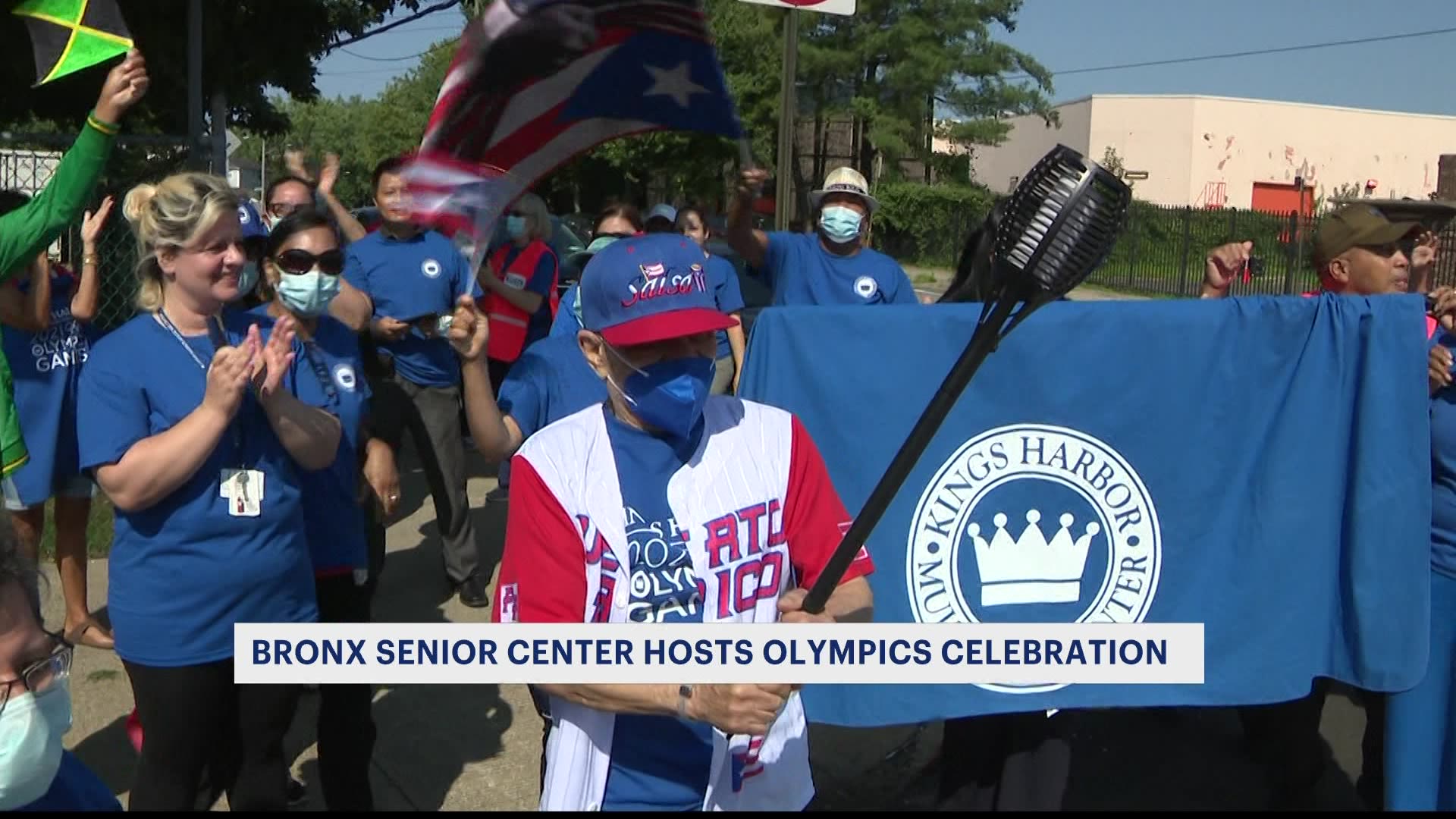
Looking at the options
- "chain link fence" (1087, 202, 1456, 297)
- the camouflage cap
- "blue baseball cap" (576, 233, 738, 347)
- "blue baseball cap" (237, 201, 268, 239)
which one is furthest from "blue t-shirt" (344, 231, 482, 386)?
"chain link fence" (1087, 202, 1456, 297)

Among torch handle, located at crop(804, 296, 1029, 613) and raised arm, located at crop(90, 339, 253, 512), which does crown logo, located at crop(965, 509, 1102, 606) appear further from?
raised arm, located at crop(90, 339, 253, 512)

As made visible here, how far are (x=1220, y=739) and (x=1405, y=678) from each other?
146 centimetres

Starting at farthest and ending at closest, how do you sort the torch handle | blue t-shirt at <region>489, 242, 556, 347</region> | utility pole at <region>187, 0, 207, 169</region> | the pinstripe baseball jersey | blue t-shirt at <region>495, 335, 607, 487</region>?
utility pole at <region>187, 0, 207, 169</region>, blue t-shirt at <region>489, 242, 556, 347</region>, blue t-shirt at <region>495, 335, 607, 487</region>, the pinstripe baseball jersey, the torch handle

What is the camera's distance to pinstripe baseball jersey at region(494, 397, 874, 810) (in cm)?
222

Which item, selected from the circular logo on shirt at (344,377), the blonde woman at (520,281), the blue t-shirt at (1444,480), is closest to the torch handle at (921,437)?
the circular logo on shirt at (344,377)

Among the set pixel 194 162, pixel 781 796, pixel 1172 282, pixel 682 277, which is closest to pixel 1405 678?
pixel 781 796

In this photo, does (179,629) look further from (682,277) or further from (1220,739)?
(1220,739)

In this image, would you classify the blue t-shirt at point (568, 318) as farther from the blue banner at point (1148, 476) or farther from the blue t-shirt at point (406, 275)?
the blue t-shirt at point (406, 275)

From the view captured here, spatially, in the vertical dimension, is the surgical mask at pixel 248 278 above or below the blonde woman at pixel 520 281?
above

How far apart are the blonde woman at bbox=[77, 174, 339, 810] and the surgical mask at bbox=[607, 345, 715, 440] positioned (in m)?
1.10

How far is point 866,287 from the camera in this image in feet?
19.9

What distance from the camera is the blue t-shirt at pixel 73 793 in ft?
6.09

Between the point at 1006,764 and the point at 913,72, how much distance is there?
37.2 metres

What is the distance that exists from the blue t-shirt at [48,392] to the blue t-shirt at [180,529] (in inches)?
92.2
